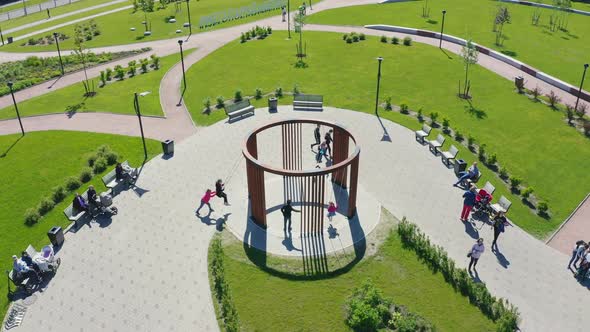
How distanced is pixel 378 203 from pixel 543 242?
6.62m

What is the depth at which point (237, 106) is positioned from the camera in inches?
1147

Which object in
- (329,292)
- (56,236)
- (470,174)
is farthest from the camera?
(470,174)

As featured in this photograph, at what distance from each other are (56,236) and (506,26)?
43276 mm

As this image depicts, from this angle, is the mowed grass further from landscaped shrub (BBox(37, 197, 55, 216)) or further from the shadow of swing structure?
landscaped shrub (BBox(37, 197, 55, 216))

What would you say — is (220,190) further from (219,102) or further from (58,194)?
(219,102)

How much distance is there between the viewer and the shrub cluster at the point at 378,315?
15.1m

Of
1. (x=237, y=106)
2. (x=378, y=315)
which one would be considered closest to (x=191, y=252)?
(x=378, y=315)

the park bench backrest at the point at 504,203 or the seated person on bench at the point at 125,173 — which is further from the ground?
the seated person on bench at the point at 125,173

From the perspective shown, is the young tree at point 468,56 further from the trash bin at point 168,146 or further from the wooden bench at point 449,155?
the trash bin at point 168,146

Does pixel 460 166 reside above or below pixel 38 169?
above

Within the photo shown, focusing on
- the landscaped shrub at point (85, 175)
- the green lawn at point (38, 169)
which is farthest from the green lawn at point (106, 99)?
the landscaped shrub at point (85, 175)

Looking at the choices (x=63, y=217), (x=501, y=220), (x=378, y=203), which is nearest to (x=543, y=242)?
(x=501, y=220)

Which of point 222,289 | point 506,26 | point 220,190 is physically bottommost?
point 222,289

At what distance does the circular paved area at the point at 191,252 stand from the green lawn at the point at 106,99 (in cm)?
757
